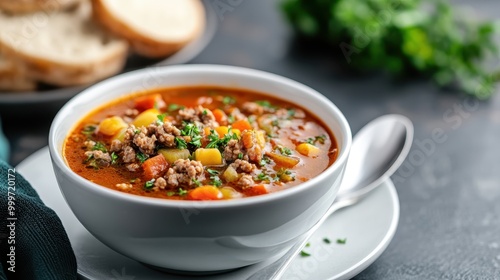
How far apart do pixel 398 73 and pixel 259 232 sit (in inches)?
133

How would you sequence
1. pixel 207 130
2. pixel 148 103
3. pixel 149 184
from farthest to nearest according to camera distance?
pixel 148 103 → pixel 207 130 → pixel 149 184

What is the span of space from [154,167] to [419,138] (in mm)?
2511

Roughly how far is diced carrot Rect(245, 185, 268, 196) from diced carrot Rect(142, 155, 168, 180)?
430 mm

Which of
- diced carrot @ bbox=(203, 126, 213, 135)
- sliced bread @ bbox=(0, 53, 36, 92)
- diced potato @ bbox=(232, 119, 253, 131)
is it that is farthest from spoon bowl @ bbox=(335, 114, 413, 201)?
sliced bread @ bbox=(0, 53, 36, 92)

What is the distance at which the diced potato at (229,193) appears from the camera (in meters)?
2.87

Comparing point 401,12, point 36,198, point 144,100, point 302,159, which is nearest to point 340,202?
point 302,159

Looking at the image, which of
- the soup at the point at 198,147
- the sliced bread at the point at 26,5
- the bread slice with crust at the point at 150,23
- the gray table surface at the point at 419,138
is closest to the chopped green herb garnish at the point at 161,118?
the soup at the point at 198,147

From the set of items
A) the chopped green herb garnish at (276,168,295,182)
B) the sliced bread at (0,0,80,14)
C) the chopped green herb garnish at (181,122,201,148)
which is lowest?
the sliced bread at (0,0,80,14)

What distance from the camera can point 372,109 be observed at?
5.21m

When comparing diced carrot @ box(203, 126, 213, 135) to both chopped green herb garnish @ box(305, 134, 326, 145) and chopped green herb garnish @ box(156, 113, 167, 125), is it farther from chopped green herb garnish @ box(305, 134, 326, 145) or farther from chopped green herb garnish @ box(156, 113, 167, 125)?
chopped green herb garnish @ box(305, 134, 326, 145)

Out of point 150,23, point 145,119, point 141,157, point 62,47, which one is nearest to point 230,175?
point 141,157

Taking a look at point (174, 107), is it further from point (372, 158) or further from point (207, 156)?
point (372, 158)

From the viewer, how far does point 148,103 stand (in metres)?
3.70

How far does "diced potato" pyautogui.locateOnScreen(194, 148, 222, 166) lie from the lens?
3062mm
